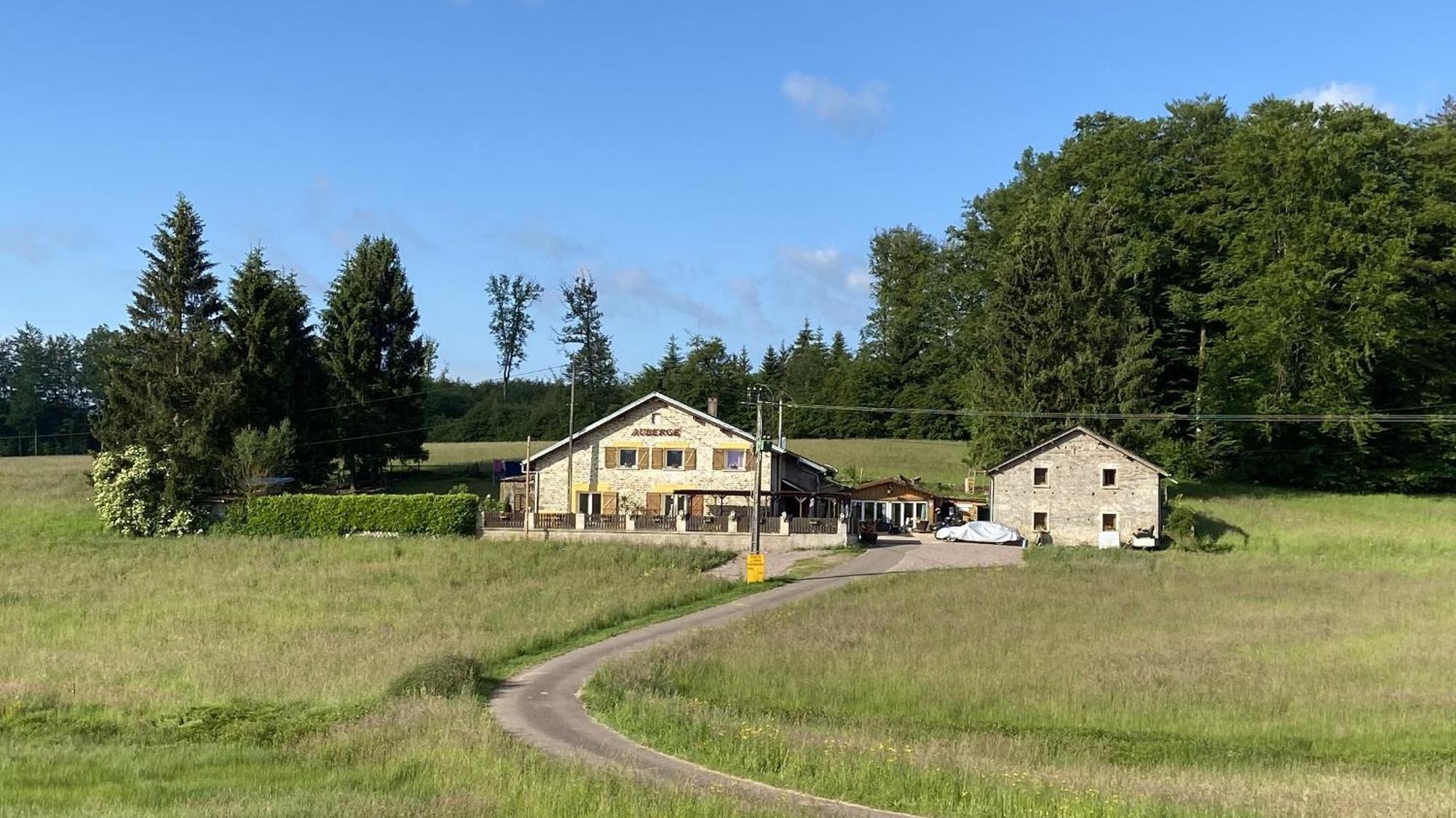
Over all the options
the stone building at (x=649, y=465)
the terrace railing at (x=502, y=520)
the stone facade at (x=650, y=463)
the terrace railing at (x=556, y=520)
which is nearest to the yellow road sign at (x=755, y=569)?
the terrace railing at (x=556, y=520)

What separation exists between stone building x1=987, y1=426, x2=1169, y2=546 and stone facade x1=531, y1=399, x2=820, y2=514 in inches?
498

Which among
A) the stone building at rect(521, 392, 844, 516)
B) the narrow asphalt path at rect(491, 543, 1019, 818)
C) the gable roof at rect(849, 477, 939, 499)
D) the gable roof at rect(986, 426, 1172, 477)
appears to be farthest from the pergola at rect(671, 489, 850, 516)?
the narrow asphalt path at rect(491, 543, 1019, 818)

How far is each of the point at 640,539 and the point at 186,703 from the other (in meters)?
30.4

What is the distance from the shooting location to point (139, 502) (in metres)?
50.7

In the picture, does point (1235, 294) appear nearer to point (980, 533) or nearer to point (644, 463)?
point (980, 533)

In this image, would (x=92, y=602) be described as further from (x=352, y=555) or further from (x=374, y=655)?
(x=374, y=655)

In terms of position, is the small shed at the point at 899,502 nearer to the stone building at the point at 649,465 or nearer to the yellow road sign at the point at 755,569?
the stone building at the point at 649,465

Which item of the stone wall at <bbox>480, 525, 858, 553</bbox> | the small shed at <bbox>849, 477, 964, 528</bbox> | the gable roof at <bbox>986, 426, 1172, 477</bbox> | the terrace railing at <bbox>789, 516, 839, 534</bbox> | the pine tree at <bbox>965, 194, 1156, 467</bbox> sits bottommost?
the stone wall at <bbox>480, 525, 858, 553</bbox>

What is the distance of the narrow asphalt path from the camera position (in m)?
12.2

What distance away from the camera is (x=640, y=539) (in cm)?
4912

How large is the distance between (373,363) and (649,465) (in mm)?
21575

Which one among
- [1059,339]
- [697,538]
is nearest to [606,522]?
[697,538]

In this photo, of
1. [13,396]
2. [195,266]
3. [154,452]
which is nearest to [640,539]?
[154,452]

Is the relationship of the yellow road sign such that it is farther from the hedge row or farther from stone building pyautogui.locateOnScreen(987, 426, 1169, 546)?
stone building pyautogui.locateOnScreen(987, 426, 1169, 546)
